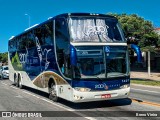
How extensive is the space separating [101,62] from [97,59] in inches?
7.5

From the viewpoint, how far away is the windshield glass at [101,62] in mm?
11773

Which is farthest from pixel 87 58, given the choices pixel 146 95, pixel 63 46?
pixel 146 95

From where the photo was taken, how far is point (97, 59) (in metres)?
12.0

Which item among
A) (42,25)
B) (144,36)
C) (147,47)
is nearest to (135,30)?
(144,36)

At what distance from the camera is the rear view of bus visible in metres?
11.8

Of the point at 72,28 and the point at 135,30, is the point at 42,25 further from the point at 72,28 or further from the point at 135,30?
the point at 135,30

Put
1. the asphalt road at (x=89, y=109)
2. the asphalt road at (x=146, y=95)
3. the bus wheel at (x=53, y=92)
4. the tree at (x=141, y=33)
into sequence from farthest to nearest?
the tree at (x=141, y=33)
the asphalt road at (x=146, y=95)
the bus wheel at (x=53, y=92)
the asphalt road at (x=89, y=109)

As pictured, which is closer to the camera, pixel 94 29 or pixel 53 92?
pixel 94 29

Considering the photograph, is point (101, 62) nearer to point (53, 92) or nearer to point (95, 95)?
point (95, 95)

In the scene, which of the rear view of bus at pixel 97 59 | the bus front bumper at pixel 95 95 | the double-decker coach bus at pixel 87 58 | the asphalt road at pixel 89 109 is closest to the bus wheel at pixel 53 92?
the double-decker coach bus at pixel 87 58

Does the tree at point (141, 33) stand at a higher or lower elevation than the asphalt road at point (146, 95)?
higher

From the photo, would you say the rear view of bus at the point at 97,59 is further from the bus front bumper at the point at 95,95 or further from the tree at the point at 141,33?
the tree at the point at 141,33

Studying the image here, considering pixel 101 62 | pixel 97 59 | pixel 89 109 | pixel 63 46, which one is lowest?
pixel 89 109

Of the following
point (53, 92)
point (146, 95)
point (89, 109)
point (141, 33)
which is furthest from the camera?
point (141, 33)
